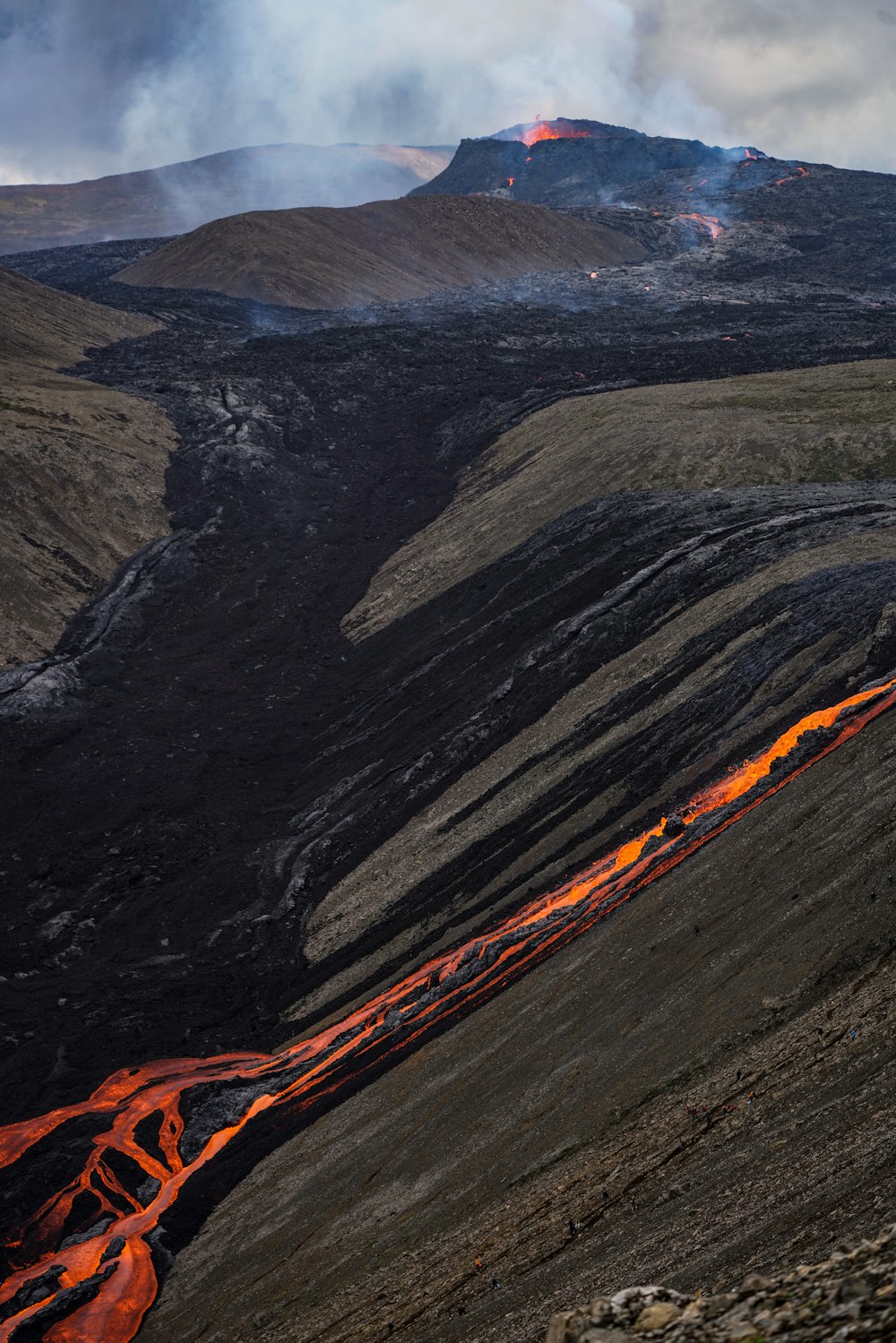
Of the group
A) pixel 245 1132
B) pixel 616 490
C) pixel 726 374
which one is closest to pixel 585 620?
pixel 616 490

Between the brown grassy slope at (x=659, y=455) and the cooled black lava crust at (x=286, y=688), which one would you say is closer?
the cooled black lava crust at (x=286, y=688)

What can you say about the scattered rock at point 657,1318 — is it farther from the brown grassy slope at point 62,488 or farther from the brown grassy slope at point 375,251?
the brown grassy slope at point 375,251

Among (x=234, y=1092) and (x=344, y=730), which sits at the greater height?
(x=344, y=730)

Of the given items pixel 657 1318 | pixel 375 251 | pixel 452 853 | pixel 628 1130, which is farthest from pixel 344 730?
pixel 375 251

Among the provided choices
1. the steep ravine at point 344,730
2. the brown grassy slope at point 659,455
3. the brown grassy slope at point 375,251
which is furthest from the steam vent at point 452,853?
the brown grassy slope at point 375,251

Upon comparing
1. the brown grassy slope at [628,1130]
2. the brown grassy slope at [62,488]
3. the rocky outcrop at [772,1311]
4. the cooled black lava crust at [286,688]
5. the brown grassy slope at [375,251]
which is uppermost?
the brown grassy slope at [375,251]

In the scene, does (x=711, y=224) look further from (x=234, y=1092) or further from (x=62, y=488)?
(x=234, y=1092)
